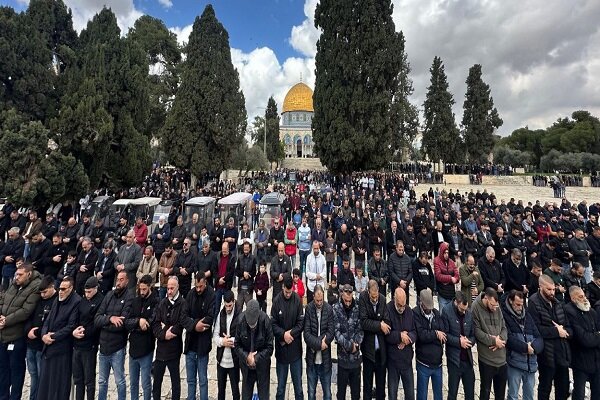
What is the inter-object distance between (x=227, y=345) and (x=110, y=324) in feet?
4.45

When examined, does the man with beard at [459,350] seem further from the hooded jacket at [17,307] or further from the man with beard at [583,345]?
the hooded jacket at [17,307]

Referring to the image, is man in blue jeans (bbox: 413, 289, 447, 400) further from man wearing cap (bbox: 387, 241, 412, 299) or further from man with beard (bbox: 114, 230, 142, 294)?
man with beard (bbox: 114, 230, 142, 294)

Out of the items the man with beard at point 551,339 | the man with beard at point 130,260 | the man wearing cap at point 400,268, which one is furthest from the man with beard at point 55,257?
the man with beard at point 551,339

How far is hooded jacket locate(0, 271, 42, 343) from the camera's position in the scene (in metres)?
3.59

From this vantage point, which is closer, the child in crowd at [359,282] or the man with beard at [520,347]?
the man with beard at [520,347]

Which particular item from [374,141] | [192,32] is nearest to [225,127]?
[192,32]

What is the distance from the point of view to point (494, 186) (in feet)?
86.4

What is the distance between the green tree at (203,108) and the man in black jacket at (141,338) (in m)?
17.4

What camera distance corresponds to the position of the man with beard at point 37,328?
12.0 ft

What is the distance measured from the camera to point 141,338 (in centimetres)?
362

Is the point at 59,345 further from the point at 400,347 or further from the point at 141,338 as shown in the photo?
the point at 400,347

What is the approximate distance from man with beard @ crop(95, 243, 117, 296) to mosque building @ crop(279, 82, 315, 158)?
60945mm

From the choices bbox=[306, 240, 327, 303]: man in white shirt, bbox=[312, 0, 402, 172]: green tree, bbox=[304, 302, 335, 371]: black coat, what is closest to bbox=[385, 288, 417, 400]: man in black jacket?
bbox=[304, 302, 335, 371]: black coat

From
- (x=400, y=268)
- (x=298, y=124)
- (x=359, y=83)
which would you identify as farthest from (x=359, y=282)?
(x=298, y=124)
